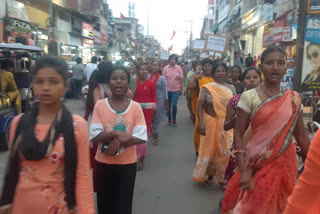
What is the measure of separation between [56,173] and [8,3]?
17.7 m

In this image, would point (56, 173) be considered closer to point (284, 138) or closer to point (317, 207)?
point (317, 207)

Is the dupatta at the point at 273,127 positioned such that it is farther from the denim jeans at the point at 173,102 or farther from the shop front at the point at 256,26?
the shop front at the point at 256,26

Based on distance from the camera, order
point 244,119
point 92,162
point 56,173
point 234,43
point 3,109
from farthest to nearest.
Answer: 1. point 234,43
2. point 3,109
3. point 92,162
4. point 244,119
5. point 56,173

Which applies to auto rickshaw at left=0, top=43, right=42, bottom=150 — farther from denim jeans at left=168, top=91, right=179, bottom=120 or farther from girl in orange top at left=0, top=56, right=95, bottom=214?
girl in orange top at left=0, top=56, right=95, bottom=214

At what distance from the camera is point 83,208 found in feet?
6.47

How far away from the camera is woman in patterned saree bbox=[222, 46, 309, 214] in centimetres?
250

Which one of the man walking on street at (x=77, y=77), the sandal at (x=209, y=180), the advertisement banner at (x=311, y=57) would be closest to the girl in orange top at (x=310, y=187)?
the sandal at (x=209, y=180)

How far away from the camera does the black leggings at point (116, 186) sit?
3.06 m

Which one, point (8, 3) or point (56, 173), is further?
point (8, 3)

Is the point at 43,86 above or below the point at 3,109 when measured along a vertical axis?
above

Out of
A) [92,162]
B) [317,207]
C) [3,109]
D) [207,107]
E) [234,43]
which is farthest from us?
[234,43]

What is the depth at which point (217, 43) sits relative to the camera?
11836mm

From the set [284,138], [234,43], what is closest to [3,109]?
[284,138]

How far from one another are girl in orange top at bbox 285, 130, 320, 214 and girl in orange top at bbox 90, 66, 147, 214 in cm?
172
